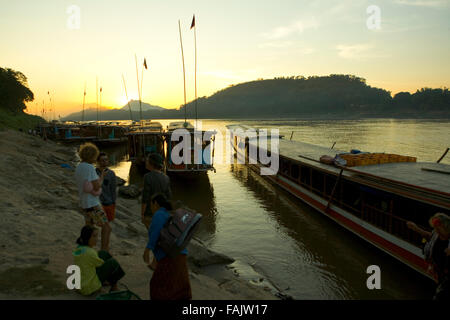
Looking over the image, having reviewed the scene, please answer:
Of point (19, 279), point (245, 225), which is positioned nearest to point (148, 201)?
point (19, 279)

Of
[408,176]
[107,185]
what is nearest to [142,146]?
[107,185]

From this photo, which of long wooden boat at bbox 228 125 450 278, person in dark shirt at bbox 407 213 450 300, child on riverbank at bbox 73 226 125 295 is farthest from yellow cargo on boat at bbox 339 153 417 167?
child on riverbank at bbox 73 226 125 295

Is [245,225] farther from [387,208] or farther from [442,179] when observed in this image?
[442,179]

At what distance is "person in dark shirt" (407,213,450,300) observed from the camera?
457 cm

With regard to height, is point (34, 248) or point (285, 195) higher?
point (34, 248)

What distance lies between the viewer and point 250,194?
817 inches

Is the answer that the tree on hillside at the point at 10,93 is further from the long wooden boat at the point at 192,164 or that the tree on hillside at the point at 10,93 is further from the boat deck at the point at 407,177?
the boat deck at the point at 407,177

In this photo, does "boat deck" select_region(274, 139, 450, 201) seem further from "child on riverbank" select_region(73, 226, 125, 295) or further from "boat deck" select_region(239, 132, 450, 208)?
"child on riverbank" select_region(73, 226, 125, 295)

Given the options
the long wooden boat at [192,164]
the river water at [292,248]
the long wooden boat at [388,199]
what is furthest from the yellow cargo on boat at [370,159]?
the long wooden boat at [192,164]

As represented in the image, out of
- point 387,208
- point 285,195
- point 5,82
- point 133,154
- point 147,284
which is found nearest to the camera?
point 147,284

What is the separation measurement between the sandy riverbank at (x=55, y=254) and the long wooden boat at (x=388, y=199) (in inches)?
203

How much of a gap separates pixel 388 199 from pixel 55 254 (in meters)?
11.3
